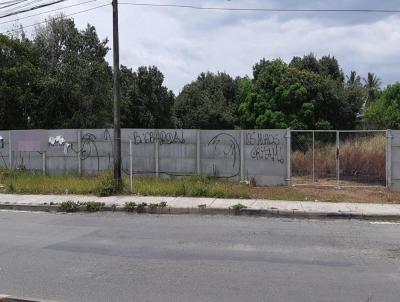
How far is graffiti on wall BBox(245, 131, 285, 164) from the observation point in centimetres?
1928

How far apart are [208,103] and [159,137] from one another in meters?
39.6

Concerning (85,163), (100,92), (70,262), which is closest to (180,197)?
(85,163)

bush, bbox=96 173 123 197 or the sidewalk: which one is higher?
bush, bbox=96 173 123 197

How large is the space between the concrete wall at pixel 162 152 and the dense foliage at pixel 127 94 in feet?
43.0

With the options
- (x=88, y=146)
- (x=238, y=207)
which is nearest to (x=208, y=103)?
(x=88, y=146)

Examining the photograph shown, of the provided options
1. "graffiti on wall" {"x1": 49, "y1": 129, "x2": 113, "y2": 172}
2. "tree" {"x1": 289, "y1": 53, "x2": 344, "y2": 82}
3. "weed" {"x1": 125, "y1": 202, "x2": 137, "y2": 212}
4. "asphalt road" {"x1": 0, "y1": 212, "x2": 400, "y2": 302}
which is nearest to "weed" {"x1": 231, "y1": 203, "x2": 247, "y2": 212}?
"asphalt road" {"x1": 0, "y1": 212, "x2": 400, "y2": 302}

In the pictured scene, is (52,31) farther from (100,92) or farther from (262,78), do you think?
(262,78)

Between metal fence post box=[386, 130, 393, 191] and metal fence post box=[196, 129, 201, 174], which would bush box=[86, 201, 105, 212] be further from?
metal fence post box=[386, 130, 393, 191]

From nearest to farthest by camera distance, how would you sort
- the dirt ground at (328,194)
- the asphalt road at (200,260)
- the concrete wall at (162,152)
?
the asphalt road at (200,260)
the dirt ground at (328,194)
the concrete wall at (162,152)

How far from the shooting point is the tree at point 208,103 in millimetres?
58531

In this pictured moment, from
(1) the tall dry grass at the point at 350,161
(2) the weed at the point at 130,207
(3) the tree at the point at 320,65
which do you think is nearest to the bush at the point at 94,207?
(2) the weed at the point at 130,207

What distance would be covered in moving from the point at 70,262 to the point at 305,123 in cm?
3518

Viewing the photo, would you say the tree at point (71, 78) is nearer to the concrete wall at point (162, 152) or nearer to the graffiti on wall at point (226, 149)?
the concrete wall at point (162, 152)

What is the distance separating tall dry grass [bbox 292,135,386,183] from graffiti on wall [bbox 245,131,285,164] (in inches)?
90.8
